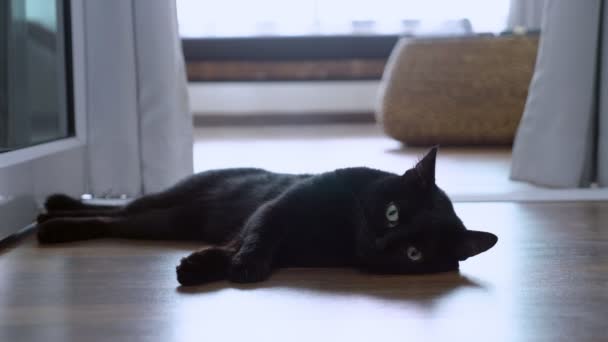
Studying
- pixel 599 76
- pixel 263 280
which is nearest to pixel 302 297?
pixel 263 280

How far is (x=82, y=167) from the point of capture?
1901 mm

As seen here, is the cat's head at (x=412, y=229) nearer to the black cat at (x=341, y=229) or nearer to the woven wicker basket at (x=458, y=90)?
the black cat at (x=341, y=229)

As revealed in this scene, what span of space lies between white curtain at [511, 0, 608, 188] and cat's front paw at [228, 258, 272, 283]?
1255mm

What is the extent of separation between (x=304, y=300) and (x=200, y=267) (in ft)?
0.57

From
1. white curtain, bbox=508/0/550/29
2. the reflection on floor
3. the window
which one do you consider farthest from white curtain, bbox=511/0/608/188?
the window

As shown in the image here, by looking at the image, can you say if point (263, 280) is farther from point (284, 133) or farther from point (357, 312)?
point (284, 133)

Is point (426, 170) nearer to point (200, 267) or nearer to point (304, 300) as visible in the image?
point (304, 300)

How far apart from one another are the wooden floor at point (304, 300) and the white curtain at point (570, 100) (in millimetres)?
726

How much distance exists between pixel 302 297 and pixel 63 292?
37cm

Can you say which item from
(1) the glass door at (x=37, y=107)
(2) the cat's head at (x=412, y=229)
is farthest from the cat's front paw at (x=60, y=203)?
(2) the cat's head at (x=412, y=229)

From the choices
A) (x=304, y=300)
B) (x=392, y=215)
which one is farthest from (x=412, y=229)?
(x=304, y=300)

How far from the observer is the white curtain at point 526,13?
4.59 meters

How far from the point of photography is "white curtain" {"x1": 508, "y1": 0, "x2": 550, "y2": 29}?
15.1 feet

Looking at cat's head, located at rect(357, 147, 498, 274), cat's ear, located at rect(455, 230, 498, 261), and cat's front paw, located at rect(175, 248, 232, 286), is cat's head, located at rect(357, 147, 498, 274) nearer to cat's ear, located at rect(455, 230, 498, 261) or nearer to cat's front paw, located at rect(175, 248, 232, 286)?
cat's ear, located at rect(455, 230, 498, 261)
